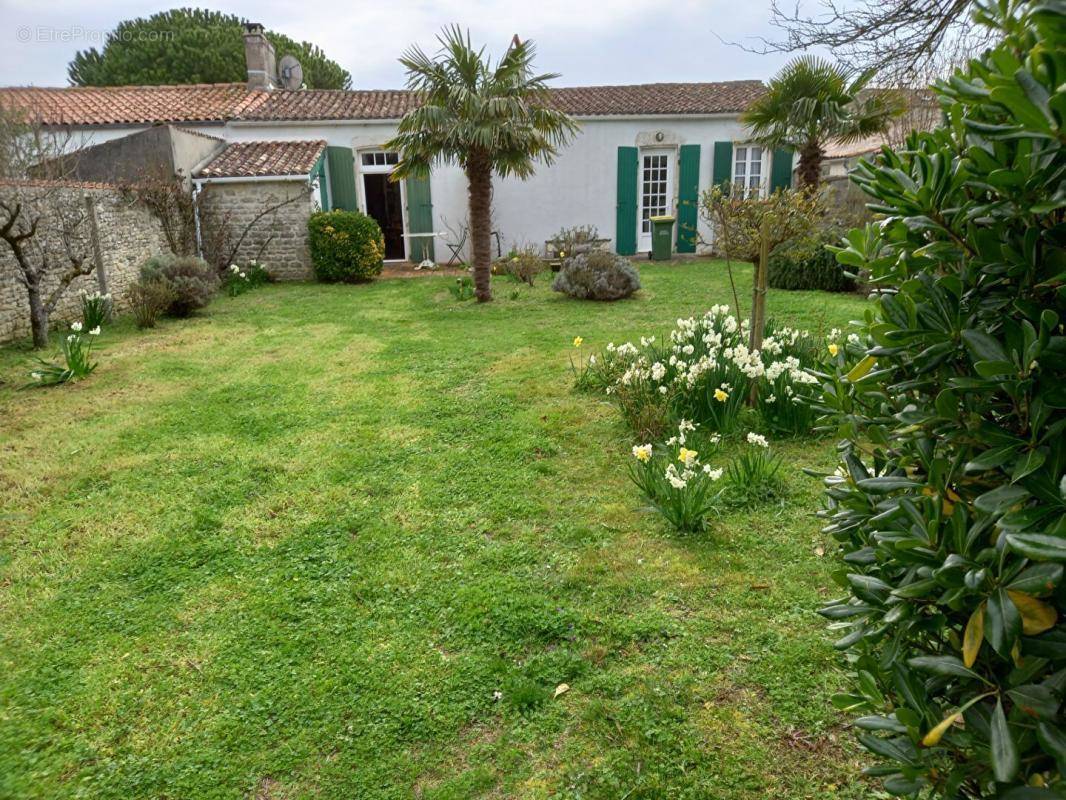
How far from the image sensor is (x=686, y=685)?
2.42m

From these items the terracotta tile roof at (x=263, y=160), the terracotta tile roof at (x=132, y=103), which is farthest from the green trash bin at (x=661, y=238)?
the terracotta tile roof at (x=132, y=103)

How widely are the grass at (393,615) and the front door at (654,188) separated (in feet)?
39.5

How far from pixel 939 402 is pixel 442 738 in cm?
193

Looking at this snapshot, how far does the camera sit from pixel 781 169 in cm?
→ 1598

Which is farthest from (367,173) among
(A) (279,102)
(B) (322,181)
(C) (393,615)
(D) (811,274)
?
(C) (393,615)

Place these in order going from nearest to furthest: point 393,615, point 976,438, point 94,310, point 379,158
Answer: point 976,438
point 393,615
point 94,310
point 379,158

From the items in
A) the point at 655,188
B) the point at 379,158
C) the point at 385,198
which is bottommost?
the point at 385,198

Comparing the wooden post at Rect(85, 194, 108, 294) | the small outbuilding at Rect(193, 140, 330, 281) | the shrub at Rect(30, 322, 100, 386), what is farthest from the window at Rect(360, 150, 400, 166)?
the shrub at Rect(30, 322, 100, 386)

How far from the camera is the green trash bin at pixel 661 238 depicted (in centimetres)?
1550

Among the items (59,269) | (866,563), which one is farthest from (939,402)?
(59,269)

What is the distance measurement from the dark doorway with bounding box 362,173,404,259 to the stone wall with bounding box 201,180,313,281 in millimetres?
3307

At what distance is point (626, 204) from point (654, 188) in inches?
43.0

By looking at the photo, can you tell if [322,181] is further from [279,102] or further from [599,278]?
[599,278]

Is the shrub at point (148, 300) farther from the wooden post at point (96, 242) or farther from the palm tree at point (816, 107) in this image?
the palm tree at point (816, 107)
